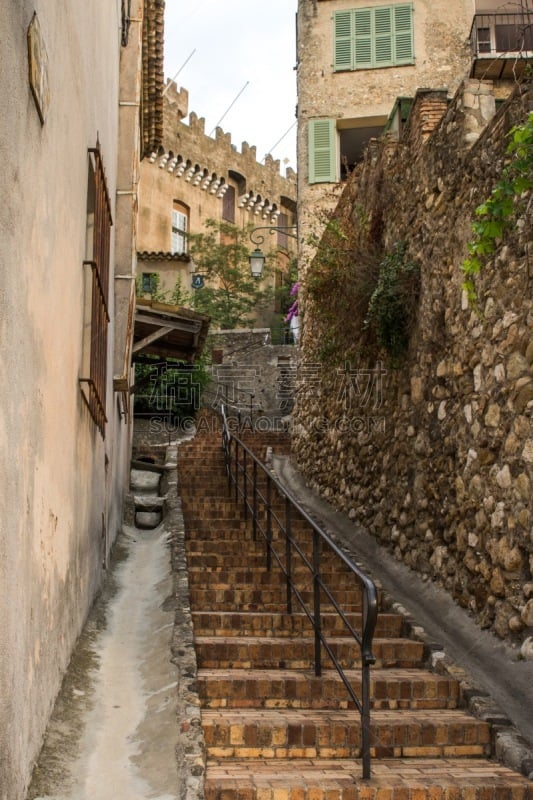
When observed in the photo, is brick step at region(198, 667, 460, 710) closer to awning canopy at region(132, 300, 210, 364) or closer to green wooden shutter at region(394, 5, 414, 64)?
awning canopy at region(132, 300, 210, 364)

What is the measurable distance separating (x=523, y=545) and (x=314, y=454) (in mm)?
6782

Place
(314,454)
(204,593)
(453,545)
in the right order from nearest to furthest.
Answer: (453,545) < (204,593) < (314,454)

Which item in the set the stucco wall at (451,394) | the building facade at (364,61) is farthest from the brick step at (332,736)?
the building facade at (364,61)

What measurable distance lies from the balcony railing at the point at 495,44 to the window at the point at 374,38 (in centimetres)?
121

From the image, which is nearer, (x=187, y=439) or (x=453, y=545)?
(x=453, y=545)

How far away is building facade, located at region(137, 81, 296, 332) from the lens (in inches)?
1108

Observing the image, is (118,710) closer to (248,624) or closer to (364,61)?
(248,624)

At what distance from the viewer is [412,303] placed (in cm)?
793

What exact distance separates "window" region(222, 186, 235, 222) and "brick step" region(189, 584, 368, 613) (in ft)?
93.3

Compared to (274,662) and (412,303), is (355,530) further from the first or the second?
(274,662)

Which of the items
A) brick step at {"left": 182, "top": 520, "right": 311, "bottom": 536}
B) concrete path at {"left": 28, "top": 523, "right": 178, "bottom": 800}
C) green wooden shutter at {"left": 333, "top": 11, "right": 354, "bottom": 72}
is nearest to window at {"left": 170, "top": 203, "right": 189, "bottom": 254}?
green wooden shutter at {"left": 333, "top": 11, "right": 354, "bottom": 72}

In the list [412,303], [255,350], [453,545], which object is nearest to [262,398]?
[255,350]

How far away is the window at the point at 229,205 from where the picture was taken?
34281 mm

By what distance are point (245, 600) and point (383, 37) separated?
40.7 feet
